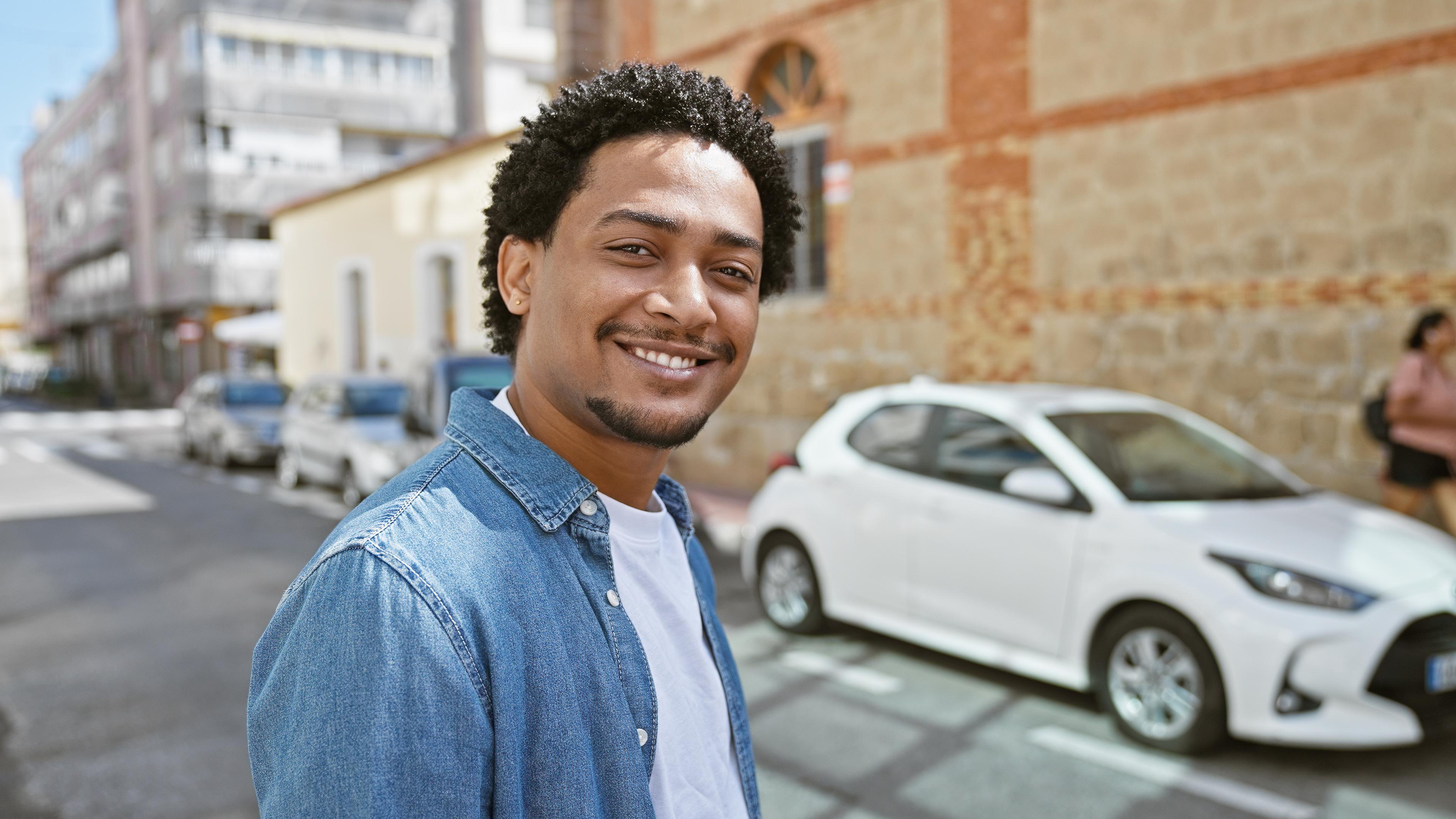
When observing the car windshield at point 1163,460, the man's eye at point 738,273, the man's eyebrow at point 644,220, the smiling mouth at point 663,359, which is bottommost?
the car windshield at point 1163,460

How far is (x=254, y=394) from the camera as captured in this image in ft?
57.3

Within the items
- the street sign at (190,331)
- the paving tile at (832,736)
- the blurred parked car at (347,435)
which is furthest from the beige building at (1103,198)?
the street sign at (190,331)

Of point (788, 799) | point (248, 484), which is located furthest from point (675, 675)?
point (248, 484)

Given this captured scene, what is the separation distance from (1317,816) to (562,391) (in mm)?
3768

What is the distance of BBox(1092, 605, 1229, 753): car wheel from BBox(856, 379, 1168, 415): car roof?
4.09ft

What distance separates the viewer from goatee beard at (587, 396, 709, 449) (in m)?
1.40

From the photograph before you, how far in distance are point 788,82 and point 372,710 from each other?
12.6m

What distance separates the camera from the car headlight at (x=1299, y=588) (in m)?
4.20

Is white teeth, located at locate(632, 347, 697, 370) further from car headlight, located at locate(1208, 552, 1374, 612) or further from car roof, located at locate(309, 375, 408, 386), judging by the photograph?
car roof, located at locate(309, 375, 408, 386)

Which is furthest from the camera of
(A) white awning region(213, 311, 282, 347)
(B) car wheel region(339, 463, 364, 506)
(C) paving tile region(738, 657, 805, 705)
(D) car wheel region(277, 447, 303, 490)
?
(A) white awning region(213, 311, 282, 347)

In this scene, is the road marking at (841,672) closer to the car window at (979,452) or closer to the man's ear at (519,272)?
the car window at (979,452)

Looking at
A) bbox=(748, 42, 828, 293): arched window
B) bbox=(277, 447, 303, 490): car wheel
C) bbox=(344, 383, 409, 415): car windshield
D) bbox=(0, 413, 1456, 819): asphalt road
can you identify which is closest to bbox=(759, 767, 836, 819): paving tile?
bbox=(0, 413, 1456, 819): asphalt road

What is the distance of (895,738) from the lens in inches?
185

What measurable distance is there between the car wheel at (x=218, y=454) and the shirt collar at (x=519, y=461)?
16.6 meters
